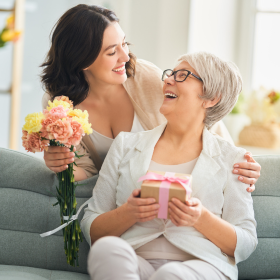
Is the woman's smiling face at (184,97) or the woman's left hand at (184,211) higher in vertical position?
the woman's smiling face at (184,97)

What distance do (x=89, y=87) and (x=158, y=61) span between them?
1945 millimetres

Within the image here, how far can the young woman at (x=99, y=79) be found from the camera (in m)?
1.94

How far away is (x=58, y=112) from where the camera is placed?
1.51 m

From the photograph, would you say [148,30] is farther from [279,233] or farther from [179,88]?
[279,233]

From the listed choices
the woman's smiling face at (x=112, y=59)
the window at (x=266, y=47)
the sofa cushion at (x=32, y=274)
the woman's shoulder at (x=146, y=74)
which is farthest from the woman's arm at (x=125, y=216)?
the window at (x=266, y=47)

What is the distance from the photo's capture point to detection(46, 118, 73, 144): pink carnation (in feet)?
4.83

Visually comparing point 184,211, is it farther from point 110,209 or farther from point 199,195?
point 110,209

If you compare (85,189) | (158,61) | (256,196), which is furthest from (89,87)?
(158,61)

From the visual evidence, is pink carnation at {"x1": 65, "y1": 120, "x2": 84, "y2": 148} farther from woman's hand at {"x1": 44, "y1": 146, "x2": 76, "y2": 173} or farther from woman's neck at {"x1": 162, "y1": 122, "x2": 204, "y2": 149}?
woman's neck at {"x1": 162, "y1": 122, "x2": 204, "y2": 149}

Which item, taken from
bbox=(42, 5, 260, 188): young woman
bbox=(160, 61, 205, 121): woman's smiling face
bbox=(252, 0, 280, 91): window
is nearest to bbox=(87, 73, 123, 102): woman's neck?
bbox=(42, 5, 260, 188): young woman

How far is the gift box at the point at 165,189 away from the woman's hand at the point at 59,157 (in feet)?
1.31

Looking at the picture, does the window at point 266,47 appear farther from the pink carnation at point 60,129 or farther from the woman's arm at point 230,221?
the pink carnation at point 60,129

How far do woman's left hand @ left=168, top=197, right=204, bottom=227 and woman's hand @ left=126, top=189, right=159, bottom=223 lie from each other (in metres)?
0.06

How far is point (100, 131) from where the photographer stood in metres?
2.13
